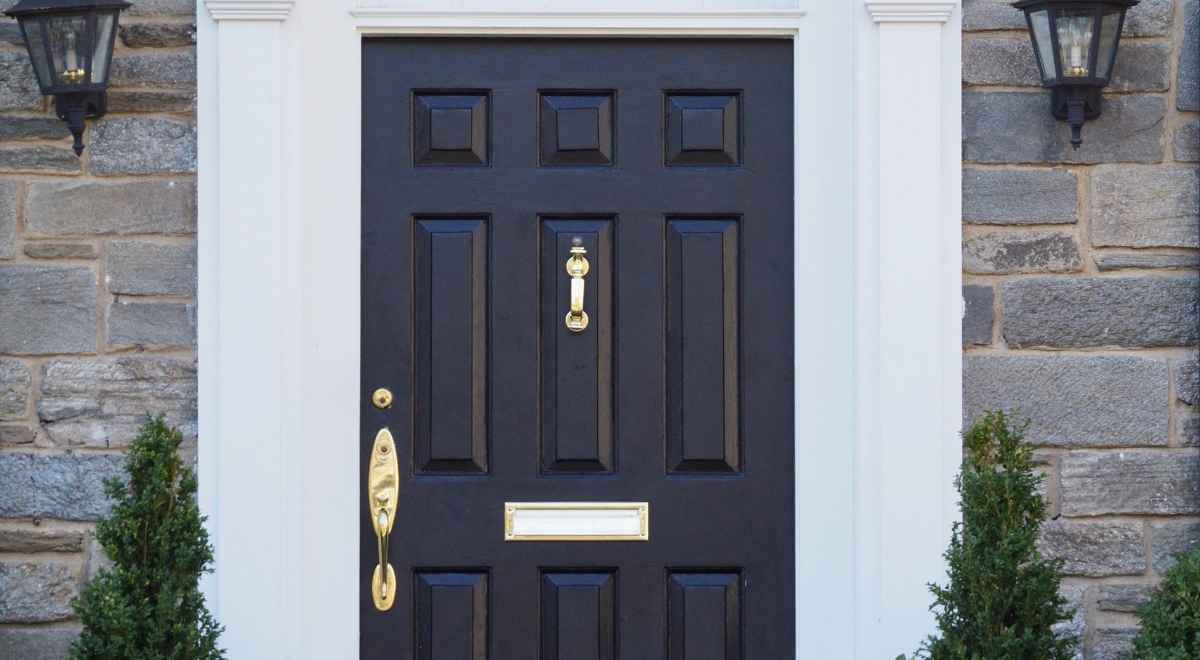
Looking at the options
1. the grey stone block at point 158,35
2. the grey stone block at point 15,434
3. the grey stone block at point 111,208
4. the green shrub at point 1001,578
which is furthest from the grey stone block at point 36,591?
the green shrub at point 1001,578

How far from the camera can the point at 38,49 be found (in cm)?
409

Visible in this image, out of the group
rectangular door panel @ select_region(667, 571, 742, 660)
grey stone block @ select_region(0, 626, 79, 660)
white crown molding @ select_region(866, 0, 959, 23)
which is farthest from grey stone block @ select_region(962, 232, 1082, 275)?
grey stone block @ select_region(0, 626, 79, 660)

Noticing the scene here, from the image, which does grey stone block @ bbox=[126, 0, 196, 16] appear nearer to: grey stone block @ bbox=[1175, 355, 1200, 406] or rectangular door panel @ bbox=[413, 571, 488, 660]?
rectangular door panel @ bbox=[413, 571, 488, 660]

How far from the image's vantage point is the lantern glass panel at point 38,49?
4.07 m

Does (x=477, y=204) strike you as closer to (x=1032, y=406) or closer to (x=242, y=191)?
(x=242, y=191)

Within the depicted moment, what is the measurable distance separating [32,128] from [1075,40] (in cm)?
279

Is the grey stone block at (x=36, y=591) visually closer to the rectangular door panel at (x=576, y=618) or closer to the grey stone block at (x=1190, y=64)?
the rectangular door panel at (x=576, y=618)

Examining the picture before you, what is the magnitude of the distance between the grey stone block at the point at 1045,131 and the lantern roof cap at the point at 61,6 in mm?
2277

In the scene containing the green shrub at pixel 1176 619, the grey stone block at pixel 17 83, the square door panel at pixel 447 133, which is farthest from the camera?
the square door panel at pixel 447 133

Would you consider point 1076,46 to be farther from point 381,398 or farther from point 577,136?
point 381,398

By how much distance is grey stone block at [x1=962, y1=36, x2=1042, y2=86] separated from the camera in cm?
421

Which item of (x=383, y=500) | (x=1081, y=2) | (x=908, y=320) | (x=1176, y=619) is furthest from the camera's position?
(x=383, y=500)

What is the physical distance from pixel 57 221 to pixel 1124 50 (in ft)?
9.58

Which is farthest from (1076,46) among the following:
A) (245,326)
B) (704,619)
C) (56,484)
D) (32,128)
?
(56,484)
